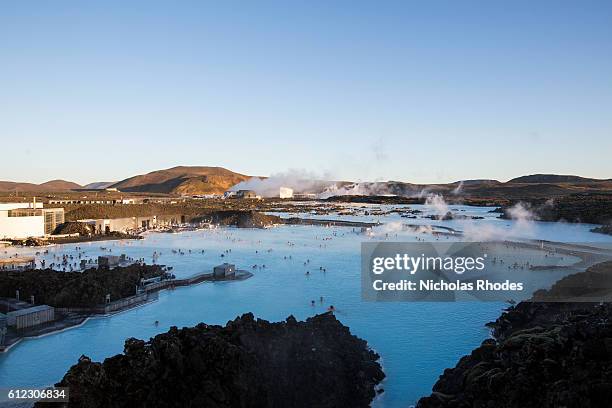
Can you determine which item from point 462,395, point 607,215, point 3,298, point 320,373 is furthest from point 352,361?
point 607,215

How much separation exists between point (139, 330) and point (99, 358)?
196 centimetres

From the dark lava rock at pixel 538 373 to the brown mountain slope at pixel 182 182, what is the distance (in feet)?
338

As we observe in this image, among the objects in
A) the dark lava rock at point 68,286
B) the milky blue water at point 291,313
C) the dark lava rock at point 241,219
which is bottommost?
the milky blue water at point 291,313

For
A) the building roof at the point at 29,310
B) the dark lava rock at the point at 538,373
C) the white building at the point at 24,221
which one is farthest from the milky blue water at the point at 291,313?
the white building at the point at 24,221

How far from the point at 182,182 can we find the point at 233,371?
110992mm

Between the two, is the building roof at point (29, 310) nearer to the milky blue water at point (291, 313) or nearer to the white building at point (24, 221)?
the milky blue water at point (291, 313)

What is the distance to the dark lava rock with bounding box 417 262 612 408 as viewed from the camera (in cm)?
577

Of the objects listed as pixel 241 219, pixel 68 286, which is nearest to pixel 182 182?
pixel 241 219

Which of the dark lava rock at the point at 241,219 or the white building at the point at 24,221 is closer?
the white building at the point at 24,221

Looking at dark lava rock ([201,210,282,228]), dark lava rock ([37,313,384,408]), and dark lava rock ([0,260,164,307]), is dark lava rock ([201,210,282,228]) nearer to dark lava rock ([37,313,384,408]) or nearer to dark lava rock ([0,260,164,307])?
dark lava rock ([0,260,164,307])

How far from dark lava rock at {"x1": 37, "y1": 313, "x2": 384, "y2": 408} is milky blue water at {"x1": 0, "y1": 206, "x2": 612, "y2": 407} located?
1.01 meters

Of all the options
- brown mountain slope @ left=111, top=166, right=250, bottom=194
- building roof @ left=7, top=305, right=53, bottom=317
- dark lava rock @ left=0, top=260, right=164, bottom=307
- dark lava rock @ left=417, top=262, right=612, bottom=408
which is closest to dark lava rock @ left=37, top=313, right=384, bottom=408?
dark lava rock @ left=417, top=262, right=612, bottom=408

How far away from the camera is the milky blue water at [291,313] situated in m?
9.87

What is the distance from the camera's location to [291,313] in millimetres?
13648
